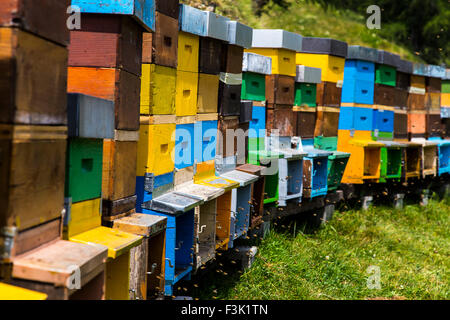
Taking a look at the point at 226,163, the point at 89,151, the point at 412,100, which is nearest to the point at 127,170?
the point at 89,151

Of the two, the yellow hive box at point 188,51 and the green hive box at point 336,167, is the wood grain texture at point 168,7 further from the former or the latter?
the green hive box at point 336,167

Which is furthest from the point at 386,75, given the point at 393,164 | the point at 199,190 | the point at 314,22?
the point at 314,22

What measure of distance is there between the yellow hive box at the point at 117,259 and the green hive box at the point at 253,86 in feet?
13.4

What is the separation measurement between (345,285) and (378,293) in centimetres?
42

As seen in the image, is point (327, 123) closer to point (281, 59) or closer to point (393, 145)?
point (393, 145)

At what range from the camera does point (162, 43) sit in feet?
15.0

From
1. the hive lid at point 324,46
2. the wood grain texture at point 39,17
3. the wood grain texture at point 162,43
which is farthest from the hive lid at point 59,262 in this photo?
the hive lid at point 324,46

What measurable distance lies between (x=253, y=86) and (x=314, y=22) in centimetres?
1526

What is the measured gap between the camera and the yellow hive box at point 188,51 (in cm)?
504

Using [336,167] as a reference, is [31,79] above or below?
above

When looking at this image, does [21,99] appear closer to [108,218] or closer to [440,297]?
[108,218]

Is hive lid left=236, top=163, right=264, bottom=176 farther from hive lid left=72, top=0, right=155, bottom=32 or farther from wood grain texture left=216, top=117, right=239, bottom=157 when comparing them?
hive lid left=72, top=0, right=155, bottom=32

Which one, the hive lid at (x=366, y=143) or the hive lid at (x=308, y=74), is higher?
the hive lid at (x=308, y=74)

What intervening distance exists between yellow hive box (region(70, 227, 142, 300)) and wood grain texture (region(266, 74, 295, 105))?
15.8 feet
